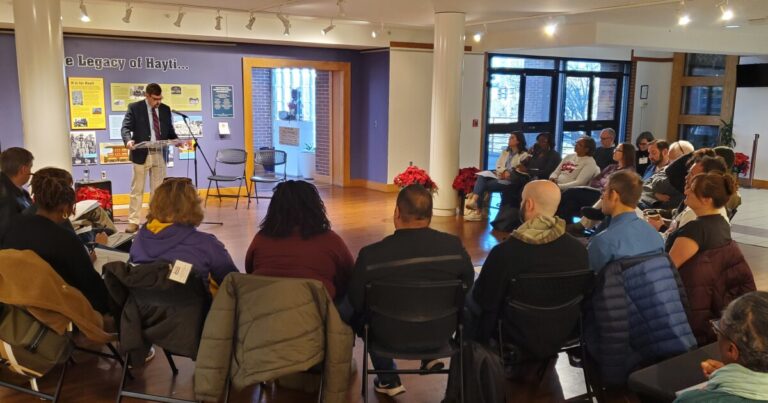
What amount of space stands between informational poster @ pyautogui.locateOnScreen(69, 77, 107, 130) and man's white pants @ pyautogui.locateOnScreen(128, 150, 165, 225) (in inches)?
69.7

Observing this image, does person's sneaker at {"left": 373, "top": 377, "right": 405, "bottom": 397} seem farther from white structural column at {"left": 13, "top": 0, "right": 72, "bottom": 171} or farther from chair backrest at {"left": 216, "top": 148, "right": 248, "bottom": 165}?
chair backrest at {"left": 216, "top": 148, "right": 248, "bottom": 165}

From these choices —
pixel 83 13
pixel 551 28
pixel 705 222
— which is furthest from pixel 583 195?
pixel 83 13

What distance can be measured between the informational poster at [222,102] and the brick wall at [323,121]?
197 centimetres

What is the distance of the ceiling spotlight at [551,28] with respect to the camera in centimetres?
856

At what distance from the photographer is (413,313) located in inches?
113

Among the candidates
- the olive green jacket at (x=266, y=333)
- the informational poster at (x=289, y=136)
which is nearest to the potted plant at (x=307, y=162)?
the informational poster at (x=289, y=136)

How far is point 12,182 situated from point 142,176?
11.1 ft

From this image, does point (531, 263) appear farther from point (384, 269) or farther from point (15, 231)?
point (15, 231)

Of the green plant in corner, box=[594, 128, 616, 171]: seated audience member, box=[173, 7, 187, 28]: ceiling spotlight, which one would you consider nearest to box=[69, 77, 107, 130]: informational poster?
box=[173, 7, 187, 28]: ceiling spotlight

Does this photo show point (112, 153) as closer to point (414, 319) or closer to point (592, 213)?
point (592, 213)

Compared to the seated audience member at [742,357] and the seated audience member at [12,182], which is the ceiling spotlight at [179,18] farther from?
the seated audience member at [742,357]

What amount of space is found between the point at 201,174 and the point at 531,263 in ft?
25.0

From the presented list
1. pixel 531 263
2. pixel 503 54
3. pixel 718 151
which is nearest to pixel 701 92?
pixel 503 54

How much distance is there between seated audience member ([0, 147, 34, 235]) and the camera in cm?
395
